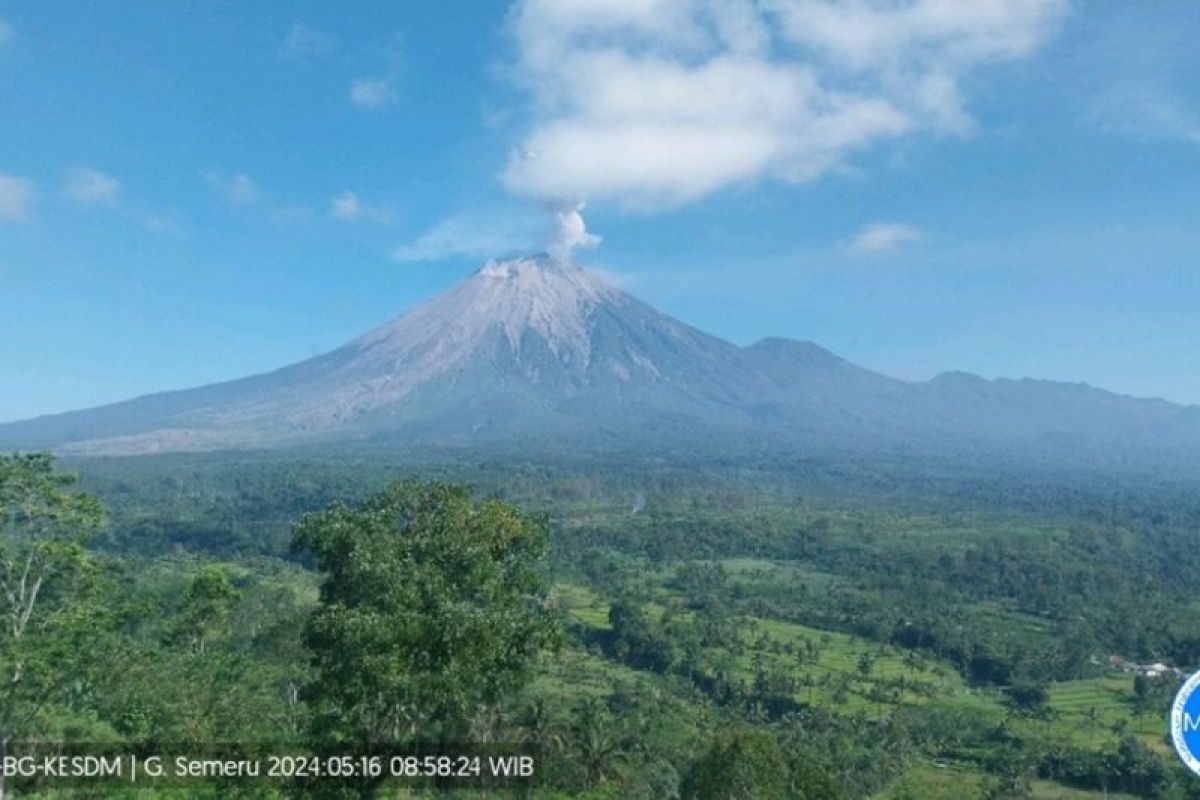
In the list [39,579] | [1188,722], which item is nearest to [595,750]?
[39,579]

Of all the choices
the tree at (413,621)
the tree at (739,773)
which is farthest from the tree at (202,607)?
the tree at (739,773)

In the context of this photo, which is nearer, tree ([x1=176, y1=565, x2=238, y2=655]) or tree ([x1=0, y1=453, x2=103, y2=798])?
tree ([x1=0, y1=453, x2=103, y2=798])

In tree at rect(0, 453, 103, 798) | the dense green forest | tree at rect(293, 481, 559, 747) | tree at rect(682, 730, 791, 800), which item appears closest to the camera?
tree at rect(293, 481, 559, 747)

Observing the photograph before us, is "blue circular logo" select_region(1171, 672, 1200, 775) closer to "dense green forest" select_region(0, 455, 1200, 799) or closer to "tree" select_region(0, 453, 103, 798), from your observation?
"dense green forest" select_region(0, 455, 1200, 799)

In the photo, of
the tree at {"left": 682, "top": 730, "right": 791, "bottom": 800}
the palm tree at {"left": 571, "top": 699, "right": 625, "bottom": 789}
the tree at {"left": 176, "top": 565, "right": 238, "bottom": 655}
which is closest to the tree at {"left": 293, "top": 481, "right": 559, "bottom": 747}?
the tree at {"left": 682, "top": 730, "right": 791, "bottom": 800}

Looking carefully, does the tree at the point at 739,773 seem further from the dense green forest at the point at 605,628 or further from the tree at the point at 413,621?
the tree at the point at 413,621

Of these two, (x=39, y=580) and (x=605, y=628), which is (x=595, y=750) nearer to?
(x=39, y=580)
